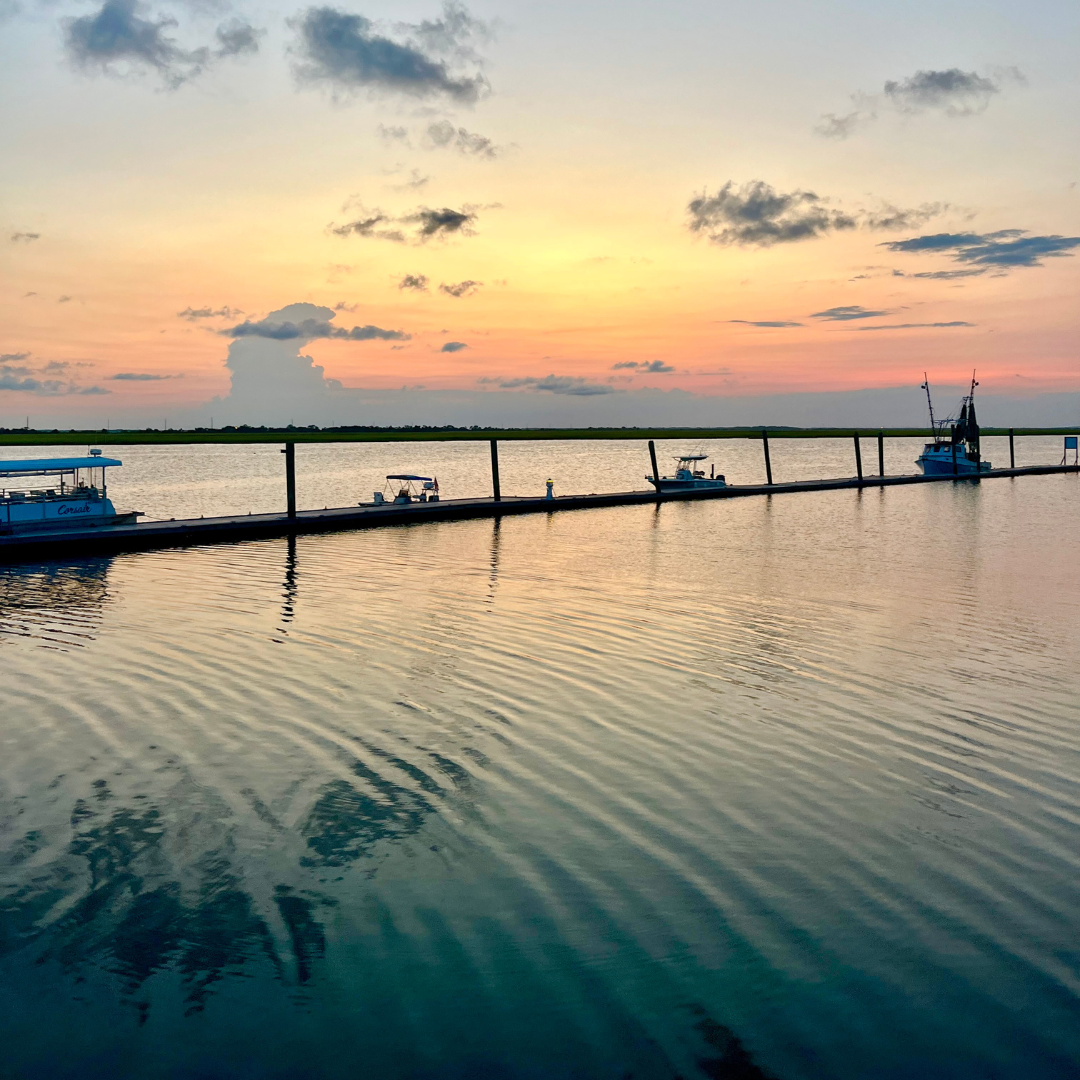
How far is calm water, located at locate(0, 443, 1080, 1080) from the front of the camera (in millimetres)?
6207

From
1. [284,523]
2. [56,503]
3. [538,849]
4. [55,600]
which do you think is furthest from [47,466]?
[538,849]

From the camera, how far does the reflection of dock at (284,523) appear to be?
32.1 m

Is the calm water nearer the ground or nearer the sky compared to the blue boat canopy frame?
nearer the ground

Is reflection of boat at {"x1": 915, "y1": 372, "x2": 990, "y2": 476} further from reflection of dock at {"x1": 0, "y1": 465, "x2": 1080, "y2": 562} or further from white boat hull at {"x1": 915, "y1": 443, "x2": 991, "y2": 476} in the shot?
reflection of dock at {"x1": 0, "y1": 465, "x2": 1080, "y2": 562}

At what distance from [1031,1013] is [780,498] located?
55373 mm

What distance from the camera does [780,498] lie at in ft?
197

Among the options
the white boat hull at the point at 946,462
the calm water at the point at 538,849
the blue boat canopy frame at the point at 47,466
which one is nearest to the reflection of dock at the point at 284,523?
the blue boat canopy frame at the point at 47,466

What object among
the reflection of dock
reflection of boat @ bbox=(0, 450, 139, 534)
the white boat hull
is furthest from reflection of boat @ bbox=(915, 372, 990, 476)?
reflection of boat @ bbox=(0, 450, 139, 534)

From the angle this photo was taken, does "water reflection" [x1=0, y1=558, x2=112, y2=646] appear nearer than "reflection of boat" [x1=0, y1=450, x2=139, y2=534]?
Yes

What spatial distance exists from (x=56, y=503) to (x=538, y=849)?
3069cm

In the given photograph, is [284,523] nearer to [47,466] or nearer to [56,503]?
[56,503]

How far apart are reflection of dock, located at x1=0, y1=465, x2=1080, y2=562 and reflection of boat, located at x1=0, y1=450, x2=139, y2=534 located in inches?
17.9

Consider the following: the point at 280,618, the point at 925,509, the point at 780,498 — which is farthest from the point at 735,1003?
the point at 780,498

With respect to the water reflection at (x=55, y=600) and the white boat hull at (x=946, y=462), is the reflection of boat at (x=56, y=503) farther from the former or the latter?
the white boat hull at (x=946, y=462)
